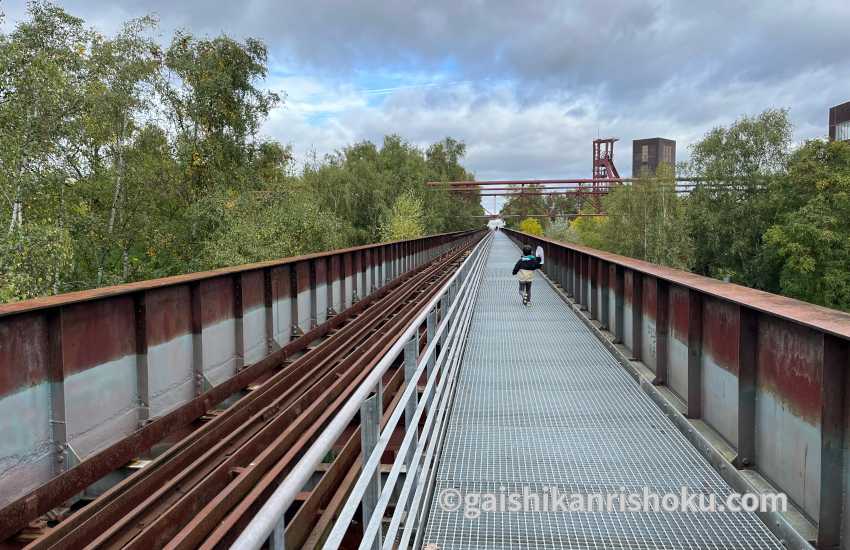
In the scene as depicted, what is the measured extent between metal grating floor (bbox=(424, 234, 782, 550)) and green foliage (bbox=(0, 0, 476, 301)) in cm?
1372

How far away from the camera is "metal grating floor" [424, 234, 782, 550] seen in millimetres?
3848

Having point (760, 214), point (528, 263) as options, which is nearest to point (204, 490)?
point (528, 263)

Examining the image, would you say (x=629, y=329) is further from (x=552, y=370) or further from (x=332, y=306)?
(x=332, y=306)

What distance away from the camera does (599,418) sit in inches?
240

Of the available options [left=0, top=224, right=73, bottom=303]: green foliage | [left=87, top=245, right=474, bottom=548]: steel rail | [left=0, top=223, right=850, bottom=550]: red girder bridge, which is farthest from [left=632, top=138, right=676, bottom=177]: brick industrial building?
[left=87, top=245, right=474, bottom=548]: steel rail

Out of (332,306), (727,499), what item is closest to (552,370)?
(727,499)

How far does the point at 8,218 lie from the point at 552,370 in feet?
56.6

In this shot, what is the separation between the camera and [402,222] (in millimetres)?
55562

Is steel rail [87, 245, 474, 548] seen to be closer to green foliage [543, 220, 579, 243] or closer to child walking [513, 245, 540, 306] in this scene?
child walking [513, 245, 540, 306]

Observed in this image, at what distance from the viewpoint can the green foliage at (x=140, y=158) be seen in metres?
18.5

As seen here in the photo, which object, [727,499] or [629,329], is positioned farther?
[629,329]

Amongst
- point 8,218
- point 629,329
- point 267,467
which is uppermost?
point 8,218

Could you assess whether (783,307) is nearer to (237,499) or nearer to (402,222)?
(237,499)

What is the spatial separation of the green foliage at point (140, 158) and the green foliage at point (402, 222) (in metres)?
17.4
